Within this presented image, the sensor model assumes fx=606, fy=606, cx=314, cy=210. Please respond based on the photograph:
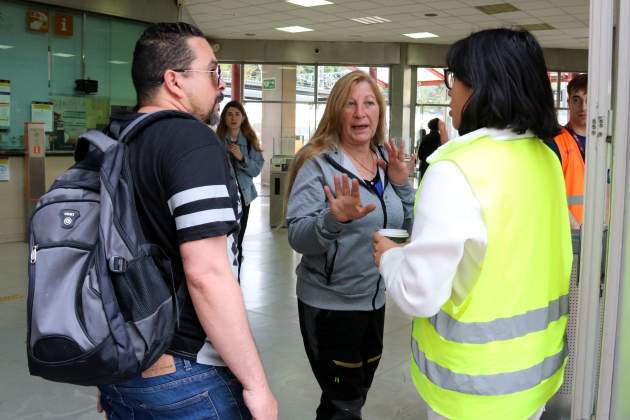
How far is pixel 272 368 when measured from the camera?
3.61 m

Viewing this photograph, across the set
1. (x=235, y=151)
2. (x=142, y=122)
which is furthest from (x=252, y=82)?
(x=142, y=122)

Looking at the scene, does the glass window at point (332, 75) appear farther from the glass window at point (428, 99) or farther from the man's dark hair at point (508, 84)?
→ the man's dark hair at point (508, 84)

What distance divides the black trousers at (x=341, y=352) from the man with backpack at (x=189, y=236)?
2.61 feet

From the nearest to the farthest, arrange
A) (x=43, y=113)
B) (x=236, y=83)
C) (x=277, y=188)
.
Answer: (x=43, y=113) → (x=277, y=188) → (x=236, y=83)

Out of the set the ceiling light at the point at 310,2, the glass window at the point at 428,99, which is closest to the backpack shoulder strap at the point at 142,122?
the ceiling light at the point at 310,2

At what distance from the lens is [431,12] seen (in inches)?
443

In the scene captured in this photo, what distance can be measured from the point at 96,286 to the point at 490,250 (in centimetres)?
81

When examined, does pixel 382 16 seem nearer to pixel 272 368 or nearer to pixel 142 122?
pixel 272 368

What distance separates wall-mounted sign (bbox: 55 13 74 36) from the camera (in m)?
8.38

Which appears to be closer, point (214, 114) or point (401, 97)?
point (214, 114)

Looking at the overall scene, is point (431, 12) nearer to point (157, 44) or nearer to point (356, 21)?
point (356, 21)

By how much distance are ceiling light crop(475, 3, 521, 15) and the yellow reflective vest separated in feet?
33.3

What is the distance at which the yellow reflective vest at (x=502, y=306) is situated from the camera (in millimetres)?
1285

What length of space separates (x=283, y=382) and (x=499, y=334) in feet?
7.54
